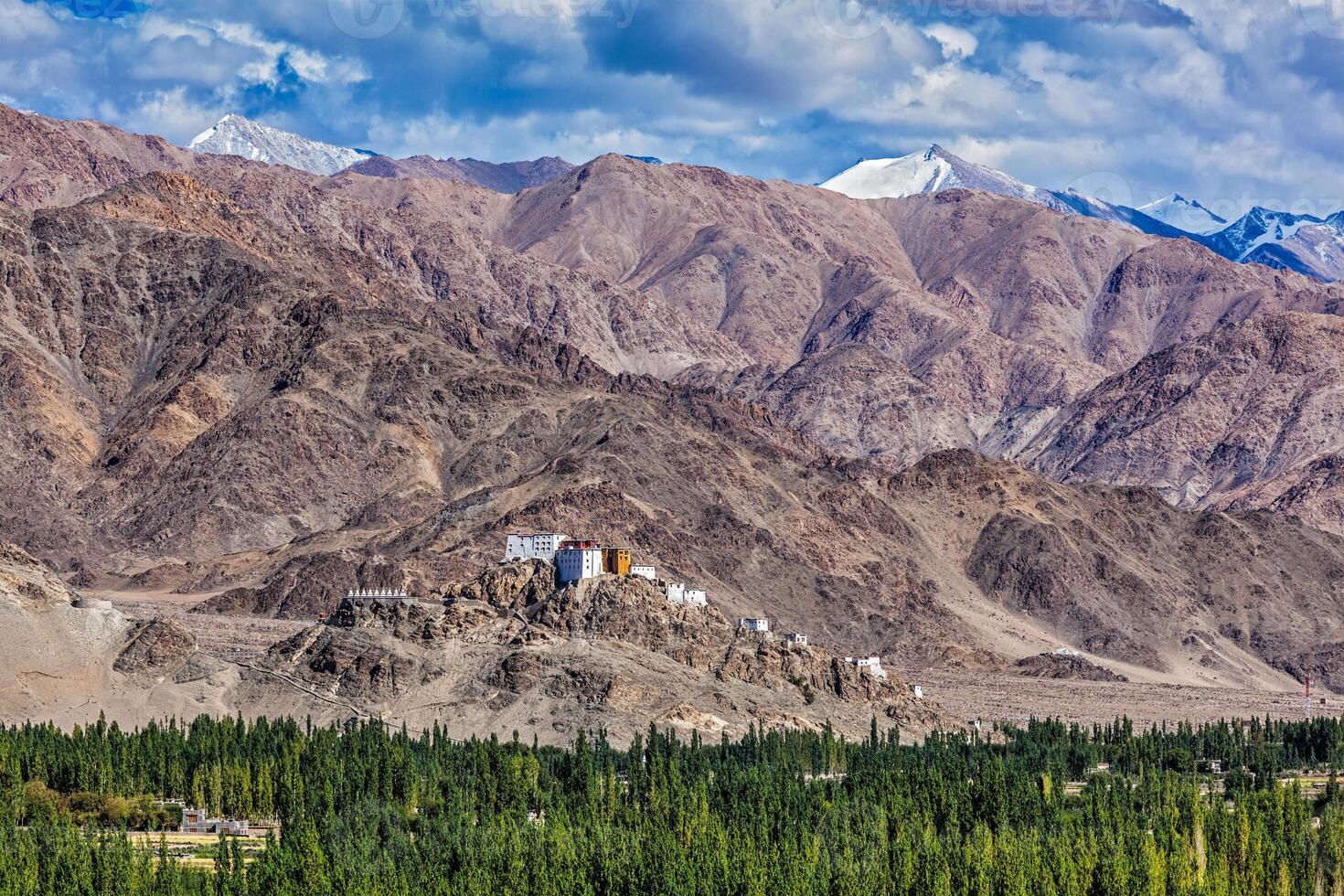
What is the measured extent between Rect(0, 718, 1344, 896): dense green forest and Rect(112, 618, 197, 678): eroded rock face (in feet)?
63.2

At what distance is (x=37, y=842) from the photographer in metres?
108

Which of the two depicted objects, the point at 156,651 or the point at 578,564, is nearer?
the point at 156,651

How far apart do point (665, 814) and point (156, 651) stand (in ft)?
235

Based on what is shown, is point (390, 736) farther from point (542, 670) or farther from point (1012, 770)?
point (1012, 770)

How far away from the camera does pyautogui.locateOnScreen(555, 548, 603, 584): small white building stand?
190500 mm

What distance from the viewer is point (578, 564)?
7505 inches

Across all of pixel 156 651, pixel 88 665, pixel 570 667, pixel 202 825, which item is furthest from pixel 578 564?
pixel 202 825

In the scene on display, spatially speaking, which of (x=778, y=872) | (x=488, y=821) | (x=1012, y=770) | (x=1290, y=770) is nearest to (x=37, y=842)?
(x=488, y=821)

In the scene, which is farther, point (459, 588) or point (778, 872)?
point (459, 588)

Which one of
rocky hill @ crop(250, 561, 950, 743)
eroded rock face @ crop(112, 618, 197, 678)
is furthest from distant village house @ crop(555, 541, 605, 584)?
eroded rock face @ crop(112, 618, 197, 678)

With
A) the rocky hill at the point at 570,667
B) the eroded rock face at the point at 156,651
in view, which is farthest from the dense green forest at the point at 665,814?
the eroded rock face at the point at 156,651

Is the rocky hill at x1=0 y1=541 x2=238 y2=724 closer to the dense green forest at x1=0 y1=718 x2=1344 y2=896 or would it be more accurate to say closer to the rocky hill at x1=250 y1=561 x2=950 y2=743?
the rocky hill at x1=250 y1=561 x2=950 y2=743

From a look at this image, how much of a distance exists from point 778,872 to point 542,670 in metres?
78.5

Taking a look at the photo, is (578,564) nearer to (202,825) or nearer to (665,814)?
(202,825)
